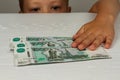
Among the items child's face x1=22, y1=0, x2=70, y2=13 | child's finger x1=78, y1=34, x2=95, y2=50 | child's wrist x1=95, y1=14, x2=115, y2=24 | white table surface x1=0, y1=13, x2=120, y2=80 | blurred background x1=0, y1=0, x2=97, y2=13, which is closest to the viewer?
white table surface x1=0, y1=13, x2=120, y2=80

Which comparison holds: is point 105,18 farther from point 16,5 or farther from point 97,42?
point 16,5

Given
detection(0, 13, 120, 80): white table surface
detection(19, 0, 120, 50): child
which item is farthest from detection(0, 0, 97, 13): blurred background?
detection(0, 13, 120, 80): white table surface

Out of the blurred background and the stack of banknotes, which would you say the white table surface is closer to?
the stack of banknotes

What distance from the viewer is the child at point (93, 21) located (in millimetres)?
627

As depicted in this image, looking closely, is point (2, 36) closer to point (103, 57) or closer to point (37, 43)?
point (37, 43)

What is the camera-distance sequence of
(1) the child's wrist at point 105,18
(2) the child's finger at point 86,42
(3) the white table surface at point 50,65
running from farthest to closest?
→ (1) the child's wrist at point 105,18 < (2) the child's finger at point 86,42 < (3) the white table surface at point 50,65

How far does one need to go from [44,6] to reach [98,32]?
306 millimetres

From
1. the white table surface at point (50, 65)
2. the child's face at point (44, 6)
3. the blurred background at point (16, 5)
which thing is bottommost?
the white table surface at point (50, 65)

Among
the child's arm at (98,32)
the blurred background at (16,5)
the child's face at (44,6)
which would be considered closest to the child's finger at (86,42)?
the child's arm at (98,32)

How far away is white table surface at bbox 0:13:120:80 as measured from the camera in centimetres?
50

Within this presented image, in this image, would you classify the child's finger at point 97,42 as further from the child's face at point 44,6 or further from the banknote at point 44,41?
the child's face at point 44,6

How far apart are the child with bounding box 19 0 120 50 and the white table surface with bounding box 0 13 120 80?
0.03m

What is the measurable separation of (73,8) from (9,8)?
0.35 m

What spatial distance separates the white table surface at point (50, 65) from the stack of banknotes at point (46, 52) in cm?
1
